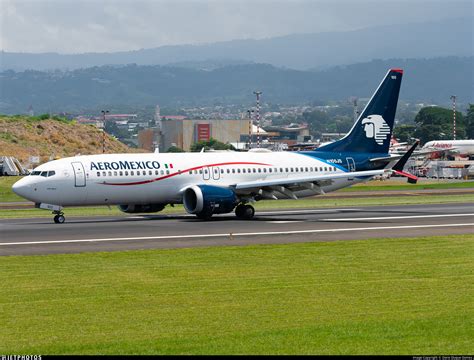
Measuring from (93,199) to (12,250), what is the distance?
46.5ft

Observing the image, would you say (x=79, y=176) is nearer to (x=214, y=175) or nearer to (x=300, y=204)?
(x=214, y=175)

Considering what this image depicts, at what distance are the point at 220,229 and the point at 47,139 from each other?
96.4 m

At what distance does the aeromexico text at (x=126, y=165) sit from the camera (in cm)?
5053

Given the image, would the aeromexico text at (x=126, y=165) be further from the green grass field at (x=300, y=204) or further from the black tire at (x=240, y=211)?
the green grass field at (x=300, y=204)

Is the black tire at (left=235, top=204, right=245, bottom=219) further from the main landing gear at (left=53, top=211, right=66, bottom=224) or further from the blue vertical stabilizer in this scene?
the main landing gear at (left=53, top=211, right=66, bottom=224)

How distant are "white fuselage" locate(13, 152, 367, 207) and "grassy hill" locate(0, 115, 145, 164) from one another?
7670 centimetres

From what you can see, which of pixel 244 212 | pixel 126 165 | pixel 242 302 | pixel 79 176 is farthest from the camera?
pixel 244 212

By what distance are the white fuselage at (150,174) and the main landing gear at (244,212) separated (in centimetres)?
158

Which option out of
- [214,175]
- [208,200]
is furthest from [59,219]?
[214,175]

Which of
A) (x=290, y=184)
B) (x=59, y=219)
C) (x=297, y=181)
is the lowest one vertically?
(x=59, y=219)

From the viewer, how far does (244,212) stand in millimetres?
52625

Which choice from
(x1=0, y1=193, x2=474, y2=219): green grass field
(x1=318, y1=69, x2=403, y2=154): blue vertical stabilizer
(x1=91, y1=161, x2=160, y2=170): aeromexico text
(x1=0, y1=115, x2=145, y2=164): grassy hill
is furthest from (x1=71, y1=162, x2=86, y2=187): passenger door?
(x1=0, y1=115, x2=145, y2=164): grassy hill

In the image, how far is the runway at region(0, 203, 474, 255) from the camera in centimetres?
3856

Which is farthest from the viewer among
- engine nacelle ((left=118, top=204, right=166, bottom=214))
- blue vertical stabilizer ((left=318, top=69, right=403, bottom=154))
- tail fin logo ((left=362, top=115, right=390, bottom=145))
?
tail fin logo ((left=362, top=115, right=390, bottom=145))
